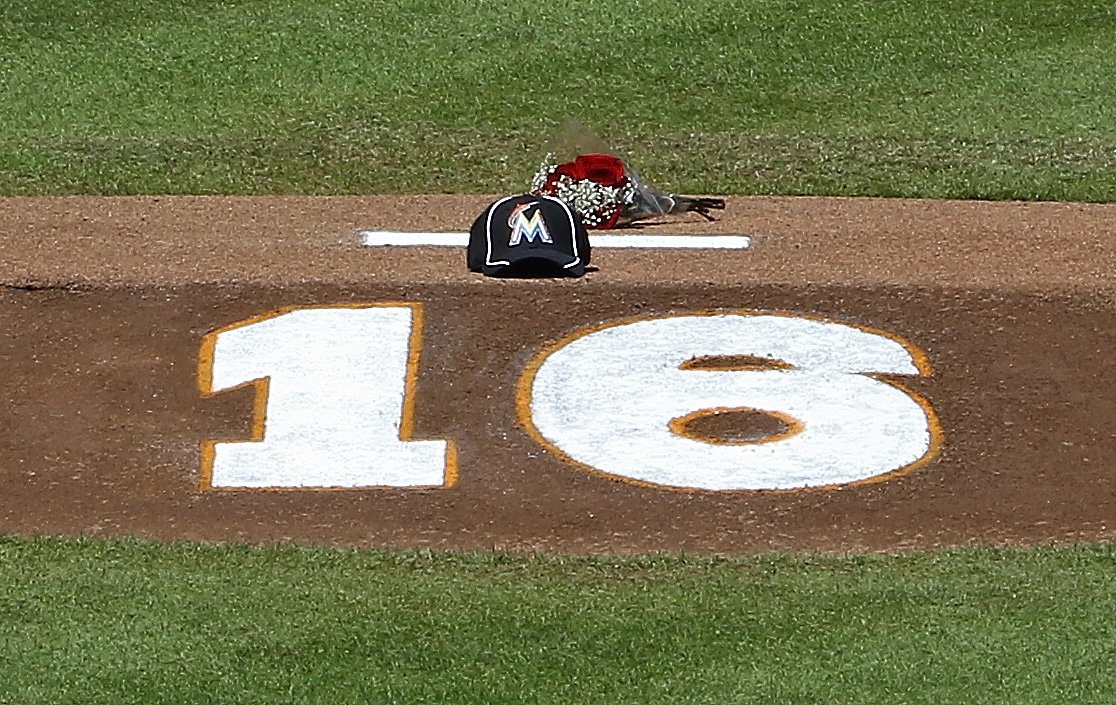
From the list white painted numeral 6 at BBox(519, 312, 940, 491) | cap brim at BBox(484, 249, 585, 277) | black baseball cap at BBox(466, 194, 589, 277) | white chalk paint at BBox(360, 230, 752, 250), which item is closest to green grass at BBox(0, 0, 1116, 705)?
white painted numeral 6 at BBox(519, 312, 940, 491)

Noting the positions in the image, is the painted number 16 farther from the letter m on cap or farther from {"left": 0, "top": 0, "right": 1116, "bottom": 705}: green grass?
{"left": 0, "top": 0, "right": 1116, "bottom": 705}: green grass

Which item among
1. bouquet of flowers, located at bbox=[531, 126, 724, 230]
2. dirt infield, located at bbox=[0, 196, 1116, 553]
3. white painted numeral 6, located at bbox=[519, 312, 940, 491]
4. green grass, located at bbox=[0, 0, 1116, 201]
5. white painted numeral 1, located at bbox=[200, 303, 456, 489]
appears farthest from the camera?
green grass, located at bbox=[0, 0, 1116, 201]

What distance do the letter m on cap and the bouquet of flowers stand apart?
2.36 feet

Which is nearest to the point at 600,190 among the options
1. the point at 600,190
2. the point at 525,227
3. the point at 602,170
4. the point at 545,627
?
the point at 600,190

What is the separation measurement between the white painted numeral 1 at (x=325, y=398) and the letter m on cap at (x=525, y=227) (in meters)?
0.70

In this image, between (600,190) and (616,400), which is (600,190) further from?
(616,400)

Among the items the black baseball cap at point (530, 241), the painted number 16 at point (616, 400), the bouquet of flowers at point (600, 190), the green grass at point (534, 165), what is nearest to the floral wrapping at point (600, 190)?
the bouquet of flowers at point (600, 190)

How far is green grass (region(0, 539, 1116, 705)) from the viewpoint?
6887mm

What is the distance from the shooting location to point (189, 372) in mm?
9742

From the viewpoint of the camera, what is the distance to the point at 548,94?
45.5ft

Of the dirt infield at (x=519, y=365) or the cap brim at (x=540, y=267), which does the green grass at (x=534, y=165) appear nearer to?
the dirt infield at (x=519, y=365)

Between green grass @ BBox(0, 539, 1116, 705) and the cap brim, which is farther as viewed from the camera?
the cap brim

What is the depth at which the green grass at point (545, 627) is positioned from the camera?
689 centimetres

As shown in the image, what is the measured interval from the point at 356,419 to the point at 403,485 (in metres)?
0.66
